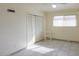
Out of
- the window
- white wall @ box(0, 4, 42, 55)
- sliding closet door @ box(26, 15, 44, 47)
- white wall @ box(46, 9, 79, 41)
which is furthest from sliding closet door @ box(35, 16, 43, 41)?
white wall @ box(0, 4, 42, 55)

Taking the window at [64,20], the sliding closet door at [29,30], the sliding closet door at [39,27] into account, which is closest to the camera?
the sliding closet door at [29,30]

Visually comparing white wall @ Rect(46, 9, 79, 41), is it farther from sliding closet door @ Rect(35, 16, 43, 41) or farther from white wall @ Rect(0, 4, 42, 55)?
white wall @ Rect(0, 4, 42, 55)

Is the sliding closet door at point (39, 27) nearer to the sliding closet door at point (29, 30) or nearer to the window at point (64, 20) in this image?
the sliding closet door at point (29, 30)

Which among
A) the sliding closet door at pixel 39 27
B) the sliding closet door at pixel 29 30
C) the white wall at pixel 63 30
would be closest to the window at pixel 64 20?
the white wall at pixel 63 30

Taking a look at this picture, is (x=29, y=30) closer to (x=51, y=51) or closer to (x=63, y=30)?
(x=51, y=51)

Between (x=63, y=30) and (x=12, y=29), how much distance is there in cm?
379

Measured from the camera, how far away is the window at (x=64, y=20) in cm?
691

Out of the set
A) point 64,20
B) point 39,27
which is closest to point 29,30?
point 39,27

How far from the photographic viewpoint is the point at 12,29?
4.28m

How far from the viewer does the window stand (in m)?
6.91

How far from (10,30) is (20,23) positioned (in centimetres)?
71

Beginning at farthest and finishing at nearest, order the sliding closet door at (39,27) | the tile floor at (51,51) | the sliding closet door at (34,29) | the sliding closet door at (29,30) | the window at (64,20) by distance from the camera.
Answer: the window at (64,20) < the sliding closet door at (39,27) < the sliding closet door at (34,29) < the sliding closet door at (29,30) < the tile floor at (51,51)

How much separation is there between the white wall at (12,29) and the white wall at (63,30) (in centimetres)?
277

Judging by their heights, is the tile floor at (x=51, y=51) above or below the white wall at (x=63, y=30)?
below
